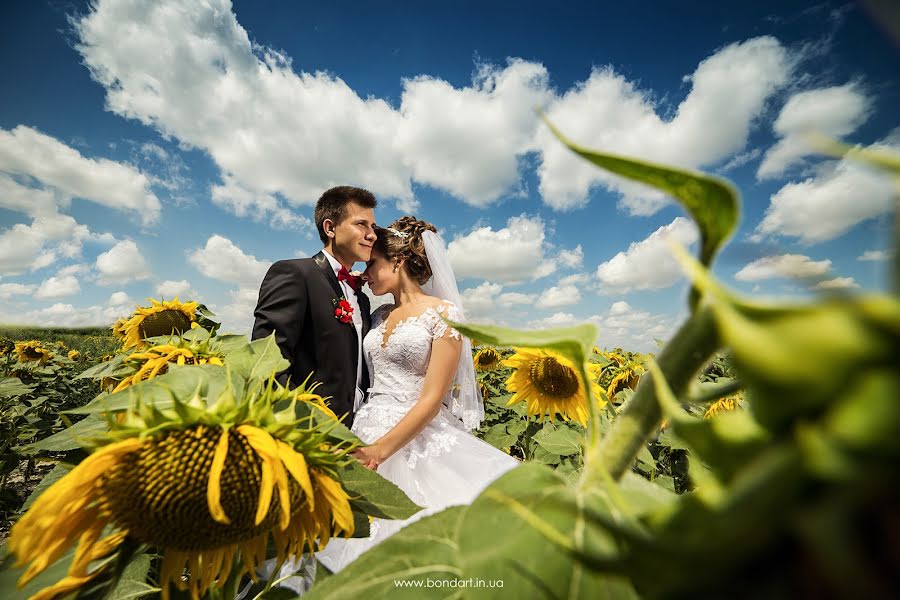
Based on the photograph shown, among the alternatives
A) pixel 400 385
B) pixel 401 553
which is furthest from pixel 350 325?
pixel 401 553

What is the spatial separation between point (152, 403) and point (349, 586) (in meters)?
0.49

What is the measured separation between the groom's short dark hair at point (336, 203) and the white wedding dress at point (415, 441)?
1385 mm

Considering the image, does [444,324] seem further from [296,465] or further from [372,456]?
[296,465]

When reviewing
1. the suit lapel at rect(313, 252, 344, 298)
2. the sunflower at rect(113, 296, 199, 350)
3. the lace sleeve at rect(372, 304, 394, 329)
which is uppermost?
the suit lapel at rect(313, 252, 344, 298)

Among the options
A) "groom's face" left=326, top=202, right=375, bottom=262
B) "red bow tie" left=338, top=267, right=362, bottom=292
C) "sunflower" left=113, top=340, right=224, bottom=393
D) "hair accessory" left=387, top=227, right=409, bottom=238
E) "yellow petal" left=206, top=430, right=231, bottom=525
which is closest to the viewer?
"yellow petal" left=206, top=430, right=231, bottom=525

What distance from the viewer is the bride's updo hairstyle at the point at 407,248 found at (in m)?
5.22

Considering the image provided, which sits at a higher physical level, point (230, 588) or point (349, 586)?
point (349, 586)

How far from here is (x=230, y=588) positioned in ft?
3.05

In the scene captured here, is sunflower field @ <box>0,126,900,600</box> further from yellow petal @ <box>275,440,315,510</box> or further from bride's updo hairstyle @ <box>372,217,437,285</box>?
bride's updo hairstyle @ <box>372,217,437,285</box>

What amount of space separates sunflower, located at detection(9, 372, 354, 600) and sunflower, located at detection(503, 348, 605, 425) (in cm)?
275

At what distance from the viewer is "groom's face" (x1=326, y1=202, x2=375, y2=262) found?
501 cm

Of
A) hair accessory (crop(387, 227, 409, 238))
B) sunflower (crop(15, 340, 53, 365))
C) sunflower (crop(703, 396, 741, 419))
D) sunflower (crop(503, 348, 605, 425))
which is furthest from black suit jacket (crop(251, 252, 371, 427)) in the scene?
sunflower (crop(15, 340, 53, 365))

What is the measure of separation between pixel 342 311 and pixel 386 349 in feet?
1.92

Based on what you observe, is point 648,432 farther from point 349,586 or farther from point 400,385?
point 400,385
